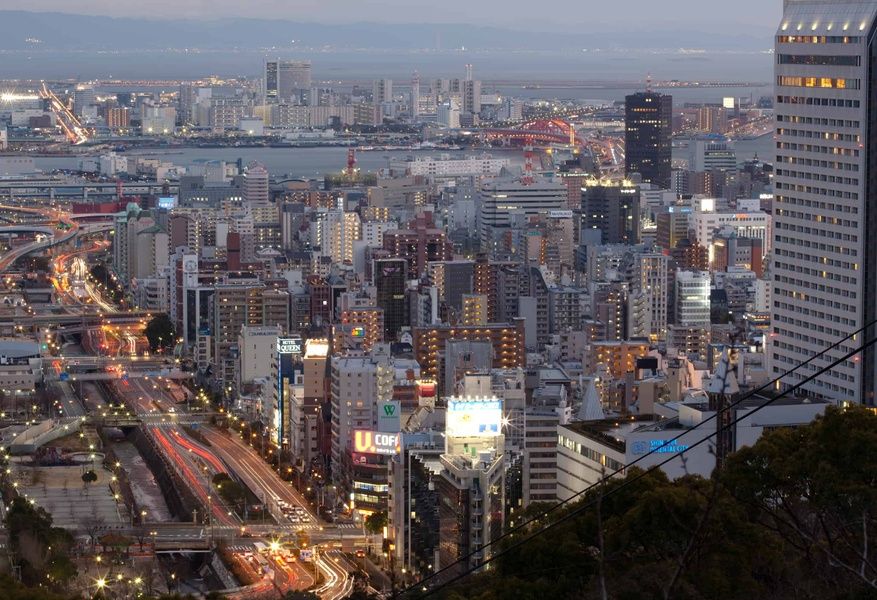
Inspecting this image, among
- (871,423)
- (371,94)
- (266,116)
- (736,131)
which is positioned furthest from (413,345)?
(371,94)

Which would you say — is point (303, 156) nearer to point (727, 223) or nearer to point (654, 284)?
point (727, 223)

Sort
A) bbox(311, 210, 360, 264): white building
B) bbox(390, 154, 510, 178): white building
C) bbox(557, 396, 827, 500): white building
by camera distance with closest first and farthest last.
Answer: bbox(557, 396, 827, 500): white building
bbox(311, 210, 360, 264): white building
bbox(390, 154, 510, 178): white building

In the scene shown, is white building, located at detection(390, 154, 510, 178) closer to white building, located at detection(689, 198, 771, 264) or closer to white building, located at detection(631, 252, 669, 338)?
white building, located at detection(689, 198, 771, 264)

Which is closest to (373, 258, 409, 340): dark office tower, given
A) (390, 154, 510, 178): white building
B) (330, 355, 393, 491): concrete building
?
(330, 355, 393, 491): concrete building

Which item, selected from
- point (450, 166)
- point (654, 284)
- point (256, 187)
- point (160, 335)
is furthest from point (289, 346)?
point (450, 166)

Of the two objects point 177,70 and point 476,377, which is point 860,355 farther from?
point 177,70

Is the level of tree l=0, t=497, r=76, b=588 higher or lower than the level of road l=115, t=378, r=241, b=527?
higher

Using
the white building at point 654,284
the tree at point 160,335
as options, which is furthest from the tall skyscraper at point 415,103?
the tree at point 160,335
